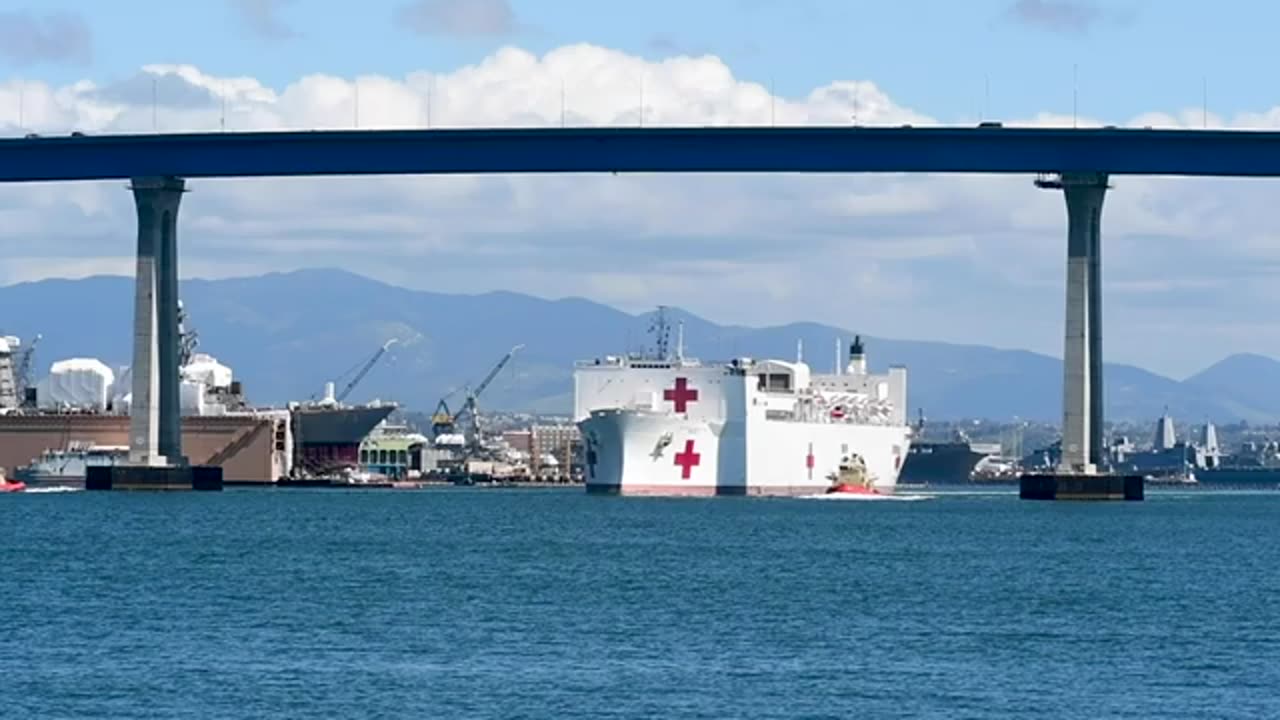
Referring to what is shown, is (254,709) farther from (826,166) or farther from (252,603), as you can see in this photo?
(826,166)

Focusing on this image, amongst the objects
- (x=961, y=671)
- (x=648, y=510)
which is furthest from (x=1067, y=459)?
(x=961, y=671)

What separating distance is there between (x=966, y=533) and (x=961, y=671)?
44098mm

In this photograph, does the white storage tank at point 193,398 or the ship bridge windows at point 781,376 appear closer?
the ship bridge windows at point 781,376

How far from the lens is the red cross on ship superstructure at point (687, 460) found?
127m

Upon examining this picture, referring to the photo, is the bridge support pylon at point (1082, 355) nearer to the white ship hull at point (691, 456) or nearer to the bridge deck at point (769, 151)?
the bridge deck at point (769, 151)

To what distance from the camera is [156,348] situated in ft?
373

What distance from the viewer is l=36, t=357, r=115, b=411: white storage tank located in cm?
17138

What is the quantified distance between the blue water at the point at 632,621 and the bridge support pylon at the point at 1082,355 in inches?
731

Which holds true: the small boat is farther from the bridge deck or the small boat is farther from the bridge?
the bridge deck

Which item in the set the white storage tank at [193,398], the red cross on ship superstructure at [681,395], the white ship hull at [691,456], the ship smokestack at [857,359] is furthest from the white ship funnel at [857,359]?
the white storage tank at [193,398]

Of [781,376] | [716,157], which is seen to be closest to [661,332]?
[781,376]

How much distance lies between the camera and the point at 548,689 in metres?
42.4

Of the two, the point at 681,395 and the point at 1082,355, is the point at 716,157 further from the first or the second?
the point at 681,395

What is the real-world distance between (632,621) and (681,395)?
74988 mm
